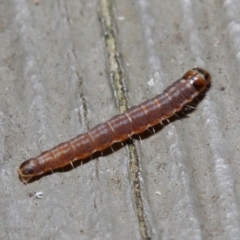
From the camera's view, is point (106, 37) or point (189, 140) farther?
point (106, 37)

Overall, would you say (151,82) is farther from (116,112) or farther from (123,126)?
(123,126)

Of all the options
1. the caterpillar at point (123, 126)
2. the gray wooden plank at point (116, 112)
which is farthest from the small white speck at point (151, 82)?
the caterpillar at point (123, 126)

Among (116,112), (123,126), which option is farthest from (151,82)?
(123,126)

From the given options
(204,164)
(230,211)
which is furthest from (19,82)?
(230,211)

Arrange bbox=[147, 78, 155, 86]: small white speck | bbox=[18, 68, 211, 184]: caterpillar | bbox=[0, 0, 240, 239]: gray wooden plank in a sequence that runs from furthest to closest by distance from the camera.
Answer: bbox=[147, 78, 155, 86]: small white speck → bbox=[18, 68, 211, 184]: caterpillar → bbox=[0, 0, 240, 239]: gray wooden plank

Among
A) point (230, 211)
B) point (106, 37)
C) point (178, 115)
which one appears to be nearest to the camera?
point (230, 211)

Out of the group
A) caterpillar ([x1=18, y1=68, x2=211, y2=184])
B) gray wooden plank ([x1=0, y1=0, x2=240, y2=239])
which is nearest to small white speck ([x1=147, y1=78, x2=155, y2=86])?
gray wooden plank ([x1=0, y1=0, x2=240, y2=239])

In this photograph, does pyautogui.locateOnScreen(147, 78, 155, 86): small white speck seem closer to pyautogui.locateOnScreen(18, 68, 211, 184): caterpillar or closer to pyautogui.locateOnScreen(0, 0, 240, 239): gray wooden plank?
pyautogui.locateOnScreen(0, 0, 240, 239): gray wooden plank

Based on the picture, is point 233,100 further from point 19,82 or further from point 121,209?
point 19,82
